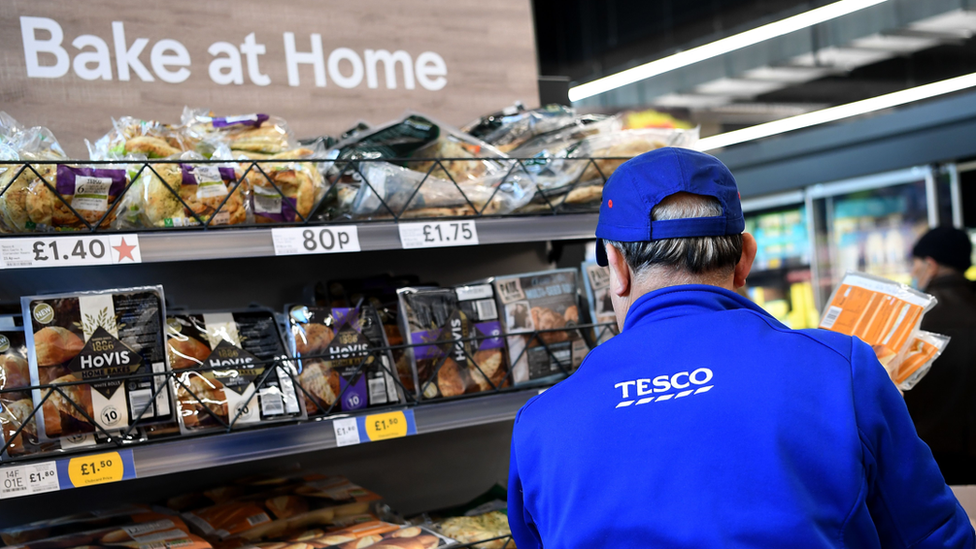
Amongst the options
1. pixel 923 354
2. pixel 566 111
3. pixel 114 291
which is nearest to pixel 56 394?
pixel 114 291

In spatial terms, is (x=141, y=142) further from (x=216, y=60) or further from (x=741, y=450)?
(x=741, y=450)

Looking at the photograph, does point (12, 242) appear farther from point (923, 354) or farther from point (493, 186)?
point (923, 354)

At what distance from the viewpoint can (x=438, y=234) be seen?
170 cm

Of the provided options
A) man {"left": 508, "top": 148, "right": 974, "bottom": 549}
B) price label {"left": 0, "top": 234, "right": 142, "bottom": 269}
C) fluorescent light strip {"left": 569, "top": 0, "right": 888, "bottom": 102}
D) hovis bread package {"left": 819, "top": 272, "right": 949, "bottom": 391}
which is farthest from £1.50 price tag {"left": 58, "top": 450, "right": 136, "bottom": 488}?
fluorescent light strip {"left": 569, "top": 0, "right": 888, "bottom": 102}

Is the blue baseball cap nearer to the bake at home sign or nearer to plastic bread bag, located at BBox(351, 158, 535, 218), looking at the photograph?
plastic bread bag, located at BBox(351, 158, 535, 218)

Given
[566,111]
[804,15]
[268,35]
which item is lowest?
[566,111]

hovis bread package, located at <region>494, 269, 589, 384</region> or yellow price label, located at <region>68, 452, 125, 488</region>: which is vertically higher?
hovis bread package, located at <region>494, 269, 589, 384</region>

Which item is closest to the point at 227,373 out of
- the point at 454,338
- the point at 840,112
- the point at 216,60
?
the point at 454,338

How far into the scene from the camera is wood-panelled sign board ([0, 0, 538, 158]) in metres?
1.83

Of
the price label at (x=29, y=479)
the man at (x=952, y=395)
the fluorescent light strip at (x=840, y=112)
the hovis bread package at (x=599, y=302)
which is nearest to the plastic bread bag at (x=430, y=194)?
the hovis bread package at (x=599, y=302)

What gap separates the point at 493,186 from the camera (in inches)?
72.6

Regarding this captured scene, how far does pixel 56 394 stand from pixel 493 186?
40.5 inches

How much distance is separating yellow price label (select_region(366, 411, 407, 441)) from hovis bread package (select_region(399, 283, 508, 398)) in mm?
115

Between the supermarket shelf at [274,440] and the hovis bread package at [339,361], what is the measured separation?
89 millimetres
